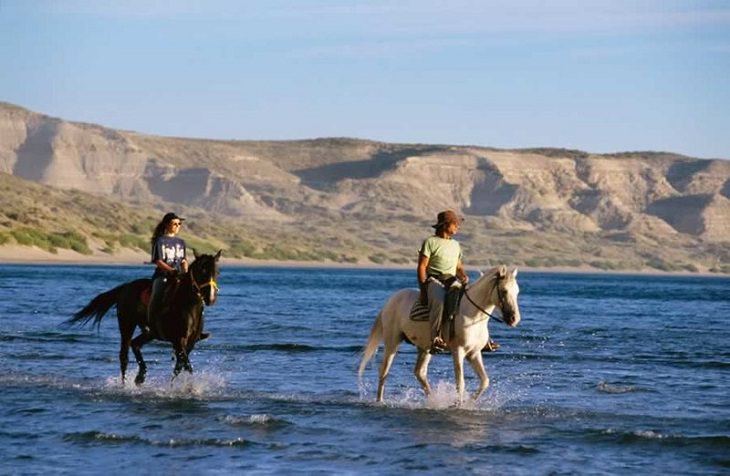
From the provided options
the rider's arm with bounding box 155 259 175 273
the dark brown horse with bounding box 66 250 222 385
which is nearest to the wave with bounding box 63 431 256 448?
the dark brown horse with bounding box 66 250 222 385

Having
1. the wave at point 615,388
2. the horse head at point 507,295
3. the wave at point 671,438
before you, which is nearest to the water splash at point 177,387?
the horse head at point 507,295

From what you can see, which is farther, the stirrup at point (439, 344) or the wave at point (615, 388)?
the wave at point (615, 388)

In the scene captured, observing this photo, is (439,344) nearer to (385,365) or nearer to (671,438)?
(385,365)

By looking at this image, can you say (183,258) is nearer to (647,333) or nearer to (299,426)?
(299,426)

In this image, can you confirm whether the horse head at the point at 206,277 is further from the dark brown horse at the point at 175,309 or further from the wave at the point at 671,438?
the wave at the point at 671,438

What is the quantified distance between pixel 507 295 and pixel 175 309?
4774 mm

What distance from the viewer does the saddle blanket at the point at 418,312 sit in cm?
1880

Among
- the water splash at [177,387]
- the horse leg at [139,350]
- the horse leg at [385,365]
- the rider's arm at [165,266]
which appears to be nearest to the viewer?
the horse leg at [385,365]

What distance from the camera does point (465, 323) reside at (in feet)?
60.0

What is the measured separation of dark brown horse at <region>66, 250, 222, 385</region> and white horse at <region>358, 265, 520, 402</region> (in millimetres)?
2354

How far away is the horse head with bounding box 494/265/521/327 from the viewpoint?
17609 millimetres

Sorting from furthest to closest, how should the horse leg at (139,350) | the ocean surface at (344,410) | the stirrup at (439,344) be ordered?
the horse leg at (139,350), the stirrup at (439,344), the ocean surface at (344,410)

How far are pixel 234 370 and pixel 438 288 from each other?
22.9 ft

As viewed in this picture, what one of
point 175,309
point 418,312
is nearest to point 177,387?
point 175,309
